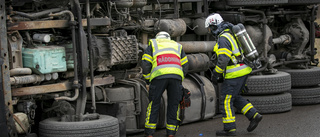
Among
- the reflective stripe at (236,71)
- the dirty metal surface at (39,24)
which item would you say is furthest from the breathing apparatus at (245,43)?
the dirty metal surface at (39,24)

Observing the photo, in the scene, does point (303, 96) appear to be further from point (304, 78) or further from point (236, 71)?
point (236, 71)

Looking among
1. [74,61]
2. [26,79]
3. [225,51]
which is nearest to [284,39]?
[225,51]

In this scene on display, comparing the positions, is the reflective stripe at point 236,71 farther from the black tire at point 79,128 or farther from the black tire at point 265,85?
the black tire at point 79,128

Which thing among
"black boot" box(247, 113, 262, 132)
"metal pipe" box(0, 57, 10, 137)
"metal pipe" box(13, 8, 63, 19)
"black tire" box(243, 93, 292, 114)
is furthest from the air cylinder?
"metal pipe" box(0, 57, 10, 137)

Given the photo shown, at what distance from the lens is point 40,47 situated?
7.18m

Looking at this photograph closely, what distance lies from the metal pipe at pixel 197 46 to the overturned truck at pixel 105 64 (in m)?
0.02

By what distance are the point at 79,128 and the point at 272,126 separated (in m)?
3.49

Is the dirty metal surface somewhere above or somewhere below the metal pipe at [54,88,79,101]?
above

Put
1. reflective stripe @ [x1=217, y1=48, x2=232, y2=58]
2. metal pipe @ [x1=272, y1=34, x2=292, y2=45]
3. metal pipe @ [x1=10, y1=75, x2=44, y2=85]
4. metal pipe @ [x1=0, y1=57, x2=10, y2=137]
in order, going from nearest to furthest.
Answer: metal pipe @ [x1=0, y1=57, x2=10, y2=137] → metal pipe @ [x1=10, y1=75, x2=44, y2=85] → reflective stripe @ [x1=217, y1=48, x2=232, y2=58] → metal pipe @ [x1=272, y1=34, x2=292, y2=45]

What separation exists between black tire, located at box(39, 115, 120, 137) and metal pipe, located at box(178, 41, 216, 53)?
9.31 feet

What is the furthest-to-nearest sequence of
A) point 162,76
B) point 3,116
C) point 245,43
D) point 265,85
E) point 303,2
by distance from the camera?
point 303,2 < point 265,85 < point 245,43 < point 162,76 < point 3,116

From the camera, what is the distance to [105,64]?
8.07 metres

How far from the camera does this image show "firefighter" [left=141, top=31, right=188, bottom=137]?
7.97 m

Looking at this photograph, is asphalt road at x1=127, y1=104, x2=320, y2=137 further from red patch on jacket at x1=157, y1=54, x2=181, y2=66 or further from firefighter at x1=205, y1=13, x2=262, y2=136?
red patch on jacket at x1=157, y1=54, x2=181, y2=66
